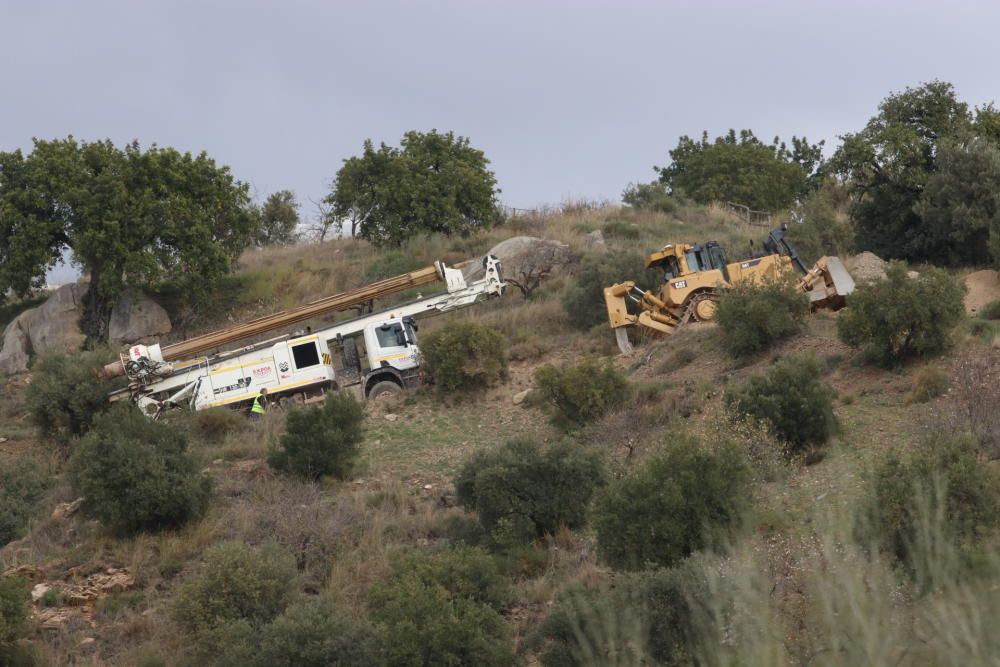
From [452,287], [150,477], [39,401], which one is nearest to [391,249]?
[452,287]

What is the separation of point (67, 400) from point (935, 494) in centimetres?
2087

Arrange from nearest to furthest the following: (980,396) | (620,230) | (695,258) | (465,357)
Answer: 1. (980,396)
2. (465,357)
3. (695,258)
4. (620,230)

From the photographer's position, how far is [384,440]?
898 inches

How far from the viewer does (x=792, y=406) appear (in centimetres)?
1717

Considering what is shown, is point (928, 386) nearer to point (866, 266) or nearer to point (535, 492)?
point (535, 492)

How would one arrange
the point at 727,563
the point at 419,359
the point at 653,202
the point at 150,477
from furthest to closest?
the point at 653,202, the point at 419,359, the point at 150,477, the point at 727,563

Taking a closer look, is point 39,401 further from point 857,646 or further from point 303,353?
point 857,646

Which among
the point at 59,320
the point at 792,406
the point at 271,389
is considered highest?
the point at 59,320

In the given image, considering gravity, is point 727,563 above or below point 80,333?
below

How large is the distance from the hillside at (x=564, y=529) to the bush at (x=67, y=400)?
2.00 feet

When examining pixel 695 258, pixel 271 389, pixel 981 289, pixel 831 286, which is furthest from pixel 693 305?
pixel 271 389

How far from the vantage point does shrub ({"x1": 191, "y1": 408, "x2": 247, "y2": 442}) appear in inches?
958

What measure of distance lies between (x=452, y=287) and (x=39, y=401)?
31.7 feet

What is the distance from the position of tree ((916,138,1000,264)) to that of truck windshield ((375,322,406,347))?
44.6 ft
